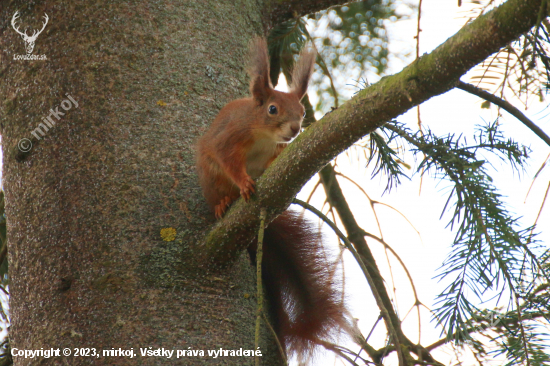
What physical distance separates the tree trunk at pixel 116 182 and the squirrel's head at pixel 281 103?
5.2 inches

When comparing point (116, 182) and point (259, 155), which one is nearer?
point (116, 182)

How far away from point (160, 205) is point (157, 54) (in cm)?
45

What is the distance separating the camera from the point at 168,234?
123cm

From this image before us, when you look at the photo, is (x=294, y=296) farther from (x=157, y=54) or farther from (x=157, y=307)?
(x=157, y=54)

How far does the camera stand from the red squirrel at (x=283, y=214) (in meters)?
1.39

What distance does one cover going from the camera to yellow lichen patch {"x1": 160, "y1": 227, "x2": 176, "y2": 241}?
1224 millimetres

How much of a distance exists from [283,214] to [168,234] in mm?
453

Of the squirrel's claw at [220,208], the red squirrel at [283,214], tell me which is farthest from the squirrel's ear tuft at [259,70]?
the squirrel's claw at [220,208]

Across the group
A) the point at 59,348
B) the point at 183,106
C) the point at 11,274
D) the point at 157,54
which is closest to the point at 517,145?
the point at 183,106

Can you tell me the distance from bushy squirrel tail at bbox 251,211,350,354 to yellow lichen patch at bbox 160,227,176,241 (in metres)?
0.27

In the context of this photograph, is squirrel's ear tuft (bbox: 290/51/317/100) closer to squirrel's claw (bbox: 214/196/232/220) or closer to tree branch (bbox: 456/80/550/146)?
squirrel's claw (bbox: 214/196/232/220)

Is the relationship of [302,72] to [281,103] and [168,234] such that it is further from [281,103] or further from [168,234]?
[168,234]

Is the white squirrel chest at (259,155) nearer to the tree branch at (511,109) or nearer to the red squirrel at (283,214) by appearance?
the red squirrel at (283,214)

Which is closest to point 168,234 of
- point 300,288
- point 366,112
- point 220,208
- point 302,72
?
point 220,208
